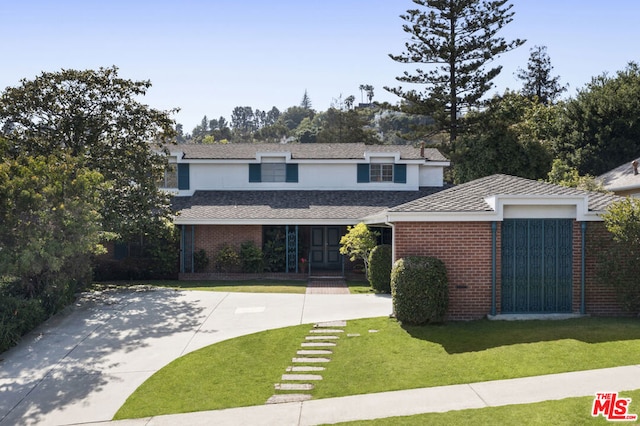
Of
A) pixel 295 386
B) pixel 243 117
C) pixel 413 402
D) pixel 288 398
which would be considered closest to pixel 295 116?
pixel 243 117

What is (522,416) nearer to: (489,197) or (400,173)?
(489,197)

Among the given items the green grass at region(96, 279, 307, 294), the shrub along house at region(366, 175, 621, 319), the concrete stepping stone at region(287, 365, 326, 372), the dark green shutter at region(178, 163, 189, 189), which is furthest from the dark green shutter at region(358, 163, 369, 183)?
the concrete stepping stone at region(287, 365, 326, 372)

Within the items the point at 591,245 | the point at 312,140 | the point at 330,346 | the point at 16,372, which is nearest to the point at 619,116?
the point at 591,245

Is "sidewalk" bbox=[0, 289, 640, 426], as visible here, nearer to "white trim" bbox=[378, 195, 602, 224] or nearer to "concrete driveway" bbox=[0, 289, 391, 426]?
"concrete driveway" bbox=[0, 289, 391, 426]

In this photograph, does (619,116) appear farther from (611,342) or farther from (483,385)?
(483,385)

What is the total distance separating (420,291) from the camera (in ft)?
40.9

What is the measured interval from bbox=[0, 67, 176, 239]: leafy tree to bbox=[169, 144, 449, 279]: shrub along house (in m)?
2.60

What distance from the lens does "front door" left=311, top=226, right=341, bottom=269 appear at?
82.4 ft

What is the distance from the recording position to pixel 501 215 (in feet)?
42.8

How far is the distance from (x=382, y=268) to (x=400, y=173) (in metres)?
10.1

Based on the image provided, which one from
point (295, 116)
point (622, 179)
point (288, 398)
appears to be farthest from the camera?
point (295, 116)

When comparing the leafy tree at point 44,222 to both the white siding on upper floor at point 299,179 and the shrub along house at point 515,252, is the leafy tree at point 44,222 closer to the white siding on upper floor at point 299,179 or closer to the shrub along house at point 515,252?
the shrub along house at point 515,252

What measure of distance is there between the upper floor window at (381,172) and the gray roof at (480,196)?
1171cm

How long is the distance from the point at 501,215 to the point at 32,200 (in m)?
11.9
